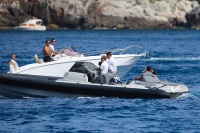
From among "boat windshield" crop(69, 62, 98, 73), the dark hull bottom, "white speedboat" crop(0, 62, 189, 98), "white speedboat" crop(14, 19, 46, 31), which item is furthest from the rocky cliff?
Result: the dark hull bottom

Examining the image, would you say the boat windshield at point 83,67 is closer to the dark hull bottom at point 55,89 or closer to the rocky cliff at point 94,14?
the dark hull bottom at point 55,89

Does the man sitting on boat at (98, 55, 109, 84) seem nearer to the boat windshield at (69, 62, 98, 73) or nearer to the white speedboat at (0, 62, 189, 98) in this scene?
the white speedboat at (0, 62, 189, 98)

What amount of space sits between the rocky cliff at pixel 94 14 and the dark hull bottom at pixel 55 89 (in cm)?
9052

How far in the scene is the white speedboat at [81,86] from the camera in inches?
1104

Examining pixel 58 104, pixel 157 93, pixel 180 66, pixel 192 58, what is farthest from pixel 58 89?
pixel 192 58

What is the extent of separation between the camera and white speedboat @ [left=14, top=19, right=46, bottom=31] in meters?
118

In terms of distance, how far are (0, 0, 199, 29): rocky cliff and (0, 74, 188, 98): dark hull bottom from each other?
3564 inches

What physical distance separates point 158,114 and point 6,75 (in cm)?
666

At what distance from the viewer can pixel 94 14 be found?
121 metres

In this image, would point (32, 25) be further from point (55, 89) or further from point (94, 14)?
point (55, 89)

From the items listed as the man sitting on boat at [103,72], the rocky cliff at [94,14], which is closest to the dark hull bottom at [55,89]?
the man sitting on boat at [103,72]

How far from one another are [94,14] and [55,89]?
9237 centimetres

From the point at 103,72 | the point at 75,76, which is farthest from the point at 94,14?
the point at 103,72

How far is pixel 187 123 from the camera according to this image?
24.0 m
